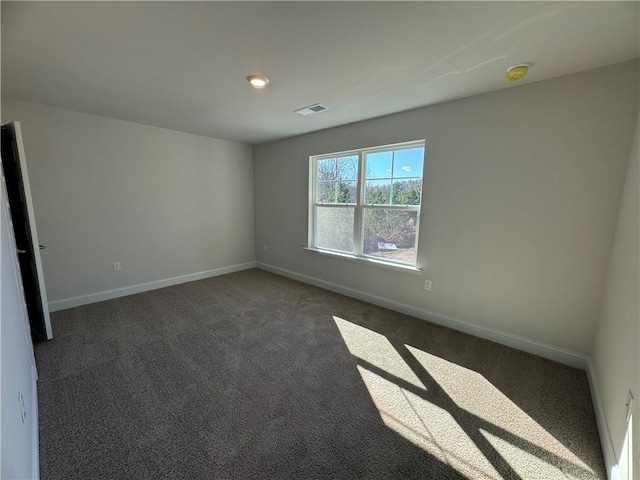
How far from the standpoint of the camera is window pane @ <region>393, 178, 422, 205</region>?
9.86 feet

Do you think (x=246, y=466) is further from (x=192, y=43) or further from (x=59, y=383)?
(x=192, y=43)

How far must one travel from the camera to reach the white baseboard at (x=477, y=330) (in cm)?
221

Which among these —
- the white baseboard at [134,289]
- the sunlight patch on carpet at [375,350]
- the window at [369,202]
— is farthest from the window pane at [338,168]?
the white baseboard at [134,289]

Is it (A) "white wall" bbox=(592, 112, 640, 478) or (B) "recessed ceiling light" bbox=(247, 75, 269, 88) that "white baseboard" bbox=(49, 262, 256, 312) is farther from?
(A) "white wall" bbox=(592, 112, 640, 478)

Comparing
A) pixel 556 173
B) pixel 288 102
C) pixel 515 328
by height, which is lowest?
pixel 515 328

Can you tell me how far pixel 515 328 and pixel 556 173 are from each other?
1381mm

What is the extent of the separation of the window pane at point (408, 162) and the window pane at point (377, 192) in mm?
173

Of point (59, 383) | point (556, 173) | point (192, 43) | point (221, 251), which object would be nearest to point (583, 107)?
point (556, 173)

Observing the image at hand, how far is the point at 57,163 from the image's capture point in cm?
303

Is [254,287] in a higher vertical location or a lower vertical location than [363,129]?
lower

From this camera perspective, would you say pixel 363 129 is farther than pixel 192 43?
Yes

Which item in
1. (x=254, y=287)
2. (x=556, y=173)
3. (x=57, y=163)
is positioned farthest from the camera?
(x=254, y=287)

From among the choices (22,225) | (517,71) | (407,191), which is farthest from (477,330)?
(22,225)

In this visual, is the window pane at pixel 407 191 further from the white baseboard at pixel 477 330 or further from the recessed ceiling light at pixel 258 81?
the recessed ceiling light at pixel 258 81
